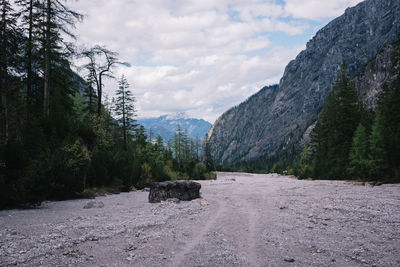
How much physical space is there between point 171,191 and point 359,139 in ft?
85.0

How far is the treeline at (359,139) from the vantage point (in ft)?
71.5

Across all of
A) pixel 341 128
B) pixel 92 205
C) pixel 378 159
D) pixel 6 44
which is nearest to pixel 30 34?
pixel 6 44

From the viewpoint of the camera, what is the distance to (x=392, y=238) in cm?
560

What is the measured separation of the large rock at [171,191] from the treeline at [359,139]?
18.0 meters

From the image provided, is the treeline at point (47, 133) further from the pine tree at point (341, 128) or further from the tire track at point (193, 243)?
the pine tree at point (341, 128)

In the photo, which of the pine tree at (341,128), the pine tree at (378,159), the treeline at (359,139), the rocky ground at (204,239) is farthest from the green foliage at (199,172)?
the rocky ground at (204,239)

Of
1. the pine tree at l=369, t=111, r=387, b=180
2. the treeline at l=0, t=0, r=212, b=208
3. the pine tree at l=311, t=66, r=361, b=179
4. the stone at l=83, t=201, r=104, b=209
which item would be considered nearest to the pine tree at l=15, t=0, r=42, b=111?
the treeline at l=0, t=0, r=212, b=208

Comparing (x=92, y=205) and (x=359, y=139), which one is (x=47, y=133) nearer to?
(x=92, y=205)

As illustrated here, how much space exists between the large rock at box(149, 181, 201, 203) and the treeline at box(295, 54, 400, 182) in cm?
1801

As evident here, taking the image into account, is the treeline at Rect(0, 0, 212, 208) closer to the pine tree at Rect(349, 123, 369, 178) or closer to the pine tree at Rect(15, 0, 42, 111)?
the pine tree at Rect(15, 0, 42, 111)

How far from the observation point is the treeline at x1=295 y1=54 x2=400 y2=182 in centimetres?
2180

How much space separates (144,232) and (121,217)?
225cm

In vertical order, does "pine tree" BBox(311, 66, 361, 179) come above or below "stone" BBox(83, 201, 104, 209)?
above

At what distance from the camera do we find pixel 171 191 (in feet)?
42.4
